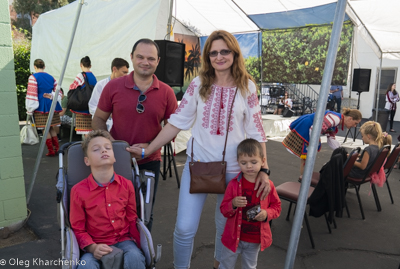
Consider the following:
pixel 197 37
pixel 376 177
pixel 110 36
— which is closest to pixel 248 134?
pixel 376 177

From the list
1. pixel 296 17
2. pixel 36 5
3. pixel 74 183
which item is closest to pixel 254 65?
pixel 296 17

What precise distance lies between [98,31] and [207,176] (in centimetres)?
608

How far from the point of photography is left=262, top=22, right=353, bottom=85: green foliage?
709 cm

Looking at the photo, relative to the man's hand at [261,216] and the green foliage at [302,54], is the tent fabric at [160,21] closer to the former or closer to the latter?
the green foliage at [302,54]

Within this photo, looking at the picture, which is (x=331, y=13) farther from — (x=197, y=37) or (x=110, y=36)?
(x=110, y=36)

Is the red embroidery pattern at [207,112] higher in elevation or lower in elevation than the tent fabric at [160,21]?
lower

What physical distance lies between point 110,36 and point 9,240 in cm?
A: 484

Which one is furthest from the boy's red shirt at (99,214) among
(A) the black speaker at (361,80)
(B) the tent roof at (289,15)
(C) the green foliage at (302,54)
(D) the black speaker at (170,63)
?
(A) the black speaker at (361,80)

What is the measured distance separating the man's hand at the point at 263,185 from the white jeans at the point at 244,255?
14.5 inches

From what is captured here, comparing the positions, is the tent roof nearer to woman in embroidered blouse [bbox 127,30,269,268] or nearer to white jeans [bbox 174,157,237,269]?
woman in embroidered blouse [bbox 127,30,269,268]

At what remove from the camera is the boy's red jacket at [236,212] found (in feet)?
7.16

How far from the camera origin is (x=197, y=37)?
8758mm

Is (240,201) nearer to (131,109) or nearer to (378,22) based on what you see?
(131,109)

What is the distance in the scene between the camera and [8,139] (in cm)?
310
